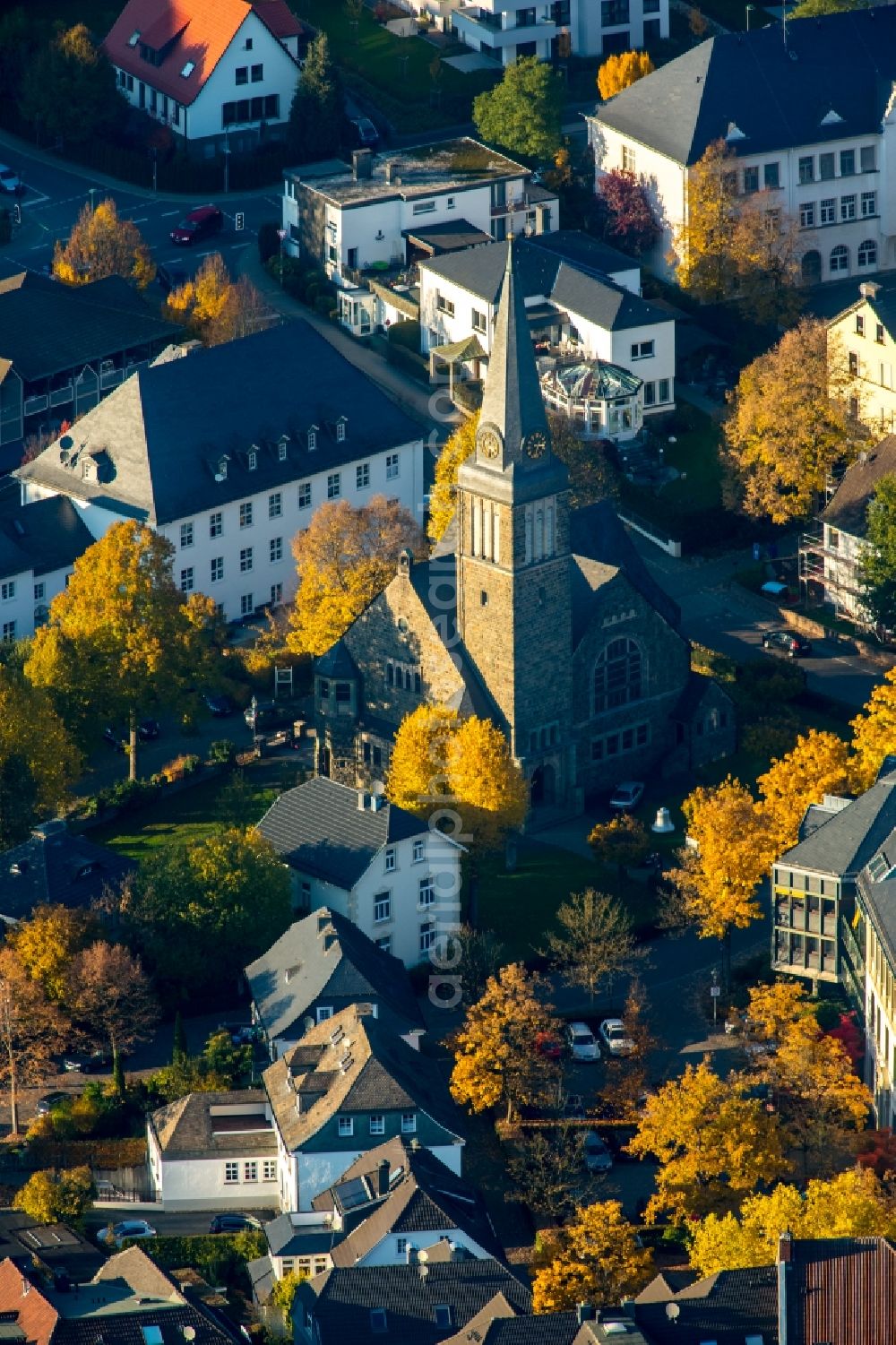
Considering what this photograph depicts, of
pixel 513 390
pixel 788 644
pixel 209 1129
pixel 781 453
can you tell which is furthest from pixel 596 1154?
pixel 781 453

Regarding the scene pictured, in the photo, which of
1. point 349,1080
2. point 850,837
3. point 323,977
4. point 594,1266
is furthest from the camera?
point 850,837

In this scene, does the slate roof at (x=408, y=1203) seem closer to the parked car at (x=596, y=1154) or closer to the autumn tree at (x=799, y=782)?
the parked car at (x=596, y=1154)

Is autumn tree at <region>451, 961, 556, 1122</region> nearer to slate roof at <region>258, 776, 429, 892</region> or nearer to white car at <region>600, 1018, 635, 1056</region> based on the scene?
white car at <region>600, 1018, 635, 1056</region>

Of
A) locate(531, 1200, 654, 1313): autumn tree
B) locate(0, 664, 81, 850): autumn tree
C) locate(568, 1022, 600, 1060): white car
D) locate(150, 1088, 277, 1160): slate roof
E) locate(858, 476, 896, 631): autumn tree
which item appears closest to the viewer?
locate(531, 1200, 654, 1313): autumn tree

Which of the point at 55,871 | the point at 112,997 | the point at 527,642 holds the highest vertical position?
the point at 527,642

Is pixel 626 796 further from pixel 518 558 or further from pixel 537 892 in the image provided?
pixel 518 558

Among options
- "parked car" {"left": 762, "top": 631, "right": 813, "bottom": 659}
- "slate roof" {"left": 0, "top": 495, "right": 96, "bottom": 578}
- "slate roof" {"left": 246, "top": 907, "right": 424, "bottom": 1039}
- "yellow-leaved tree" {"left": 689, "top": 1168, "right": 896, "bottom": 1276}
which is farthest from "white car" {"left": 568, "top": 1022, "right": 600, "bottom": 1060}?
"slate roof" {"left": 0, "top": 495, "right": 96, "bottom": 578}

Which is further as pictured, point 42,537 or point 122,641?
point 42,537

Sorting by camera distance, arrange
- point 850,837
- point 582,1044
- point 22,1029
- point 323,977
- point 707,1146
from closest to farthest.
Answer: point 707,1146, point 22,1029, point 323,977, point 582,1044, point 850,837
